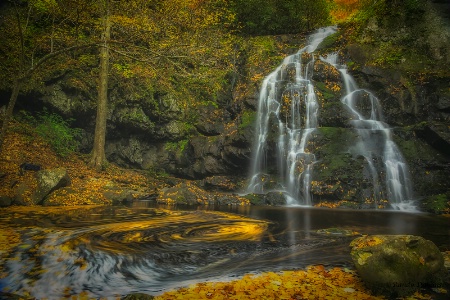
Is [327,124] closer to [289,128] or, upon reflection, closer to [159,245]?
[289,128]

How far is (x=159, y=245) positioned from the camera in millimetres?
6277

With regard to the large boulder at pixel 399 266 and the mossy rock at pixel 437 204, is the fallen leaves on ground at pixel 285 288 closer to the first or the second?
the large boulder at pixel 399 266

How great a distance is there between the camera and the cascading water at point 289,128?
14.6 m

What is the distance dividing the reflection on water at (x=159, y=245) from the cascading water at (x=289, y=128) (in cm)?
394

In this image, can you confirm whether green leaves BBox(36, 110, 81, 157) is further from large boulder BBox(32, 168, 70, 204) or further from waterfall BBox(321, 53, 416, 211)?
waterfall BBox(321, 53, 416, 211)

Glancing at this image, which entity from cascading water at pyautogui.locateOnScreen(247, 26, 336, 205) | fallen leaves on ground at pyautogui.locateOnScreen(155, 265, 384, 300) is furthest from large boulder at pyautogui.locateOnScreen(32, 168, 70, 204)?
fallen leaves on ground at pyautogui.locateOnScreen(155, 265, 384, 300)

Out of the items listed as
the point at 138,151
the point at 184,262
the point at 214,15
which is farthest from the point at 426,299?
the point at 214,15

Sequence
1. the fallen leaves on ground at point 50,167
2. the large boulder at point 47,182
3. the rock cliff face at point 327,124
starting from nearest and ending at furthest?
the large boulder at point 47,182 → the fallen leaves on ground at point 50,167 → the rock cliff face at point 327,124

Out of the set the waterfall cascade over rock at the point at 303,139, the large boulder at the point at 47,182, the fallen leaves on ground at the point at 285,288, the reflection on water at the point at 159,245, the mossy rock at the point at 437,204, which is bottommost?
the fallen leaves on ground at the point at 285,288

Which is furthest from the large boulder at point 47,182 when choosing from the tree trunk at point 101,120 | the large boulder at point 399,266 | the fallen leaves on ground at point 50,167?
the large boulder at point 399,266

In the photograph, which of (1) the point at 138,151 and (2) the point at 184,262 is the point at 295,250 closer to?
(2) the point at 184,262

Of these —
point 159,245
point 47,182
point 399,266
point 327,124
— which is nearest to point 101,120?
point 47,182

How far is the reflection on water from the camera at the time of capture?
4.36 m

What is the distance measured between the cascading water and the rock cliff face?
0.46 metres
